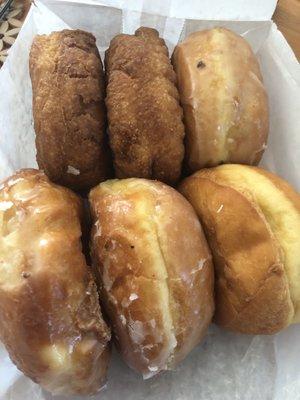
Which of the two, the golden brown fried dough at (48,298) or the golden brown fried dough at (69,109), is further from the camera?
the golden brown fried dough at (69,109)

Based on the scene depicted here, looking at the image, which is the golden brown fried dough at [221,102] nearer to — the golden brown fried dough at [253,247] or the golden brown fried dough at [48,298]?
the golden brown fried dough at [253,247]

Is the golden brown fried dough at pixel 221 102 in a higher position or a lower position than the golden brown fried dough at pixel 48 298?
higher

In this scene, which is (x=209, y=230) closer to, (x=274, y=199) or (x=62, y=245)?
(x=274, y=199)

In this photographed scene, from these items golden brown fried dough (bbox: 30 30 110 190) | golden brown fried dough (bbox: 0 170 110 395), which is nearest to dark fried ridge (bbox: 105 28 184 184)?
golden brown fried dough (bbox: 30 30 110 190)

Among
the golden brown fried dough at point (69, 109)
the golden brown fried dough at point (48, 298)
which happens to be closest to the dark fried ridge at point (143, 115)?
the golden brown fried dough at point (69, 109)

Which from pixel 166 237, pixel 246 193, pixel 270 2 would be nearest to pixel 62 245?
pixel 166 237

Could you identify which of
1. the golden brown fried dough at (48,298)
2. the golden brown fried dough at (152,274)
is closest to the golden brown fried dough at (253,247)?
the golden brown fried dough at (152,274)

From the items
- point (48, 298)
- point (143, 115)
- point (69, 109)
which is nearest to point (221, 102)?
point (143, 115)
